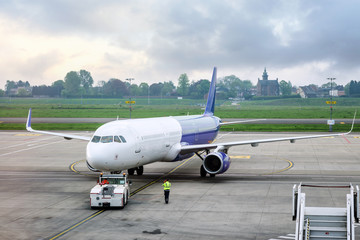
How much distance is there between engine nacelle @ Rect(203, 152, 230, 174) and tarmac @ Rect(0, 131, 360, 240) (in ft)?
2.90

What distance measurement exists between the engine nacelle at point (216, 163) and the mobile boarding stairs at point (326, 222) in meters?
15.7

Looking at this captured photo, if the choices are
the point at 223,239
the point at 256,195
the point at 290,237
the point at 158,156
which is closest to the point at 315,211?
the point at 290,237

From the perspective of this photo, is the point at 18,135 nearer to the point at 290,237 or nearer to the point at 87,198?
the point at 87,198

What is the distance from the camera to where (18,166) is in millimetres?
43438

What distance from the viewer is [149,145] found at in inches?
1284

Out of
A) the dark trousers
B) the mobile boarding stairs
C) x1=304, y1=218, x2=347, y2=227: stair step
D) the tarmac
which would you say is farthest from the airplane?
x1=304, y1=218, x2=347, y2=227: stair step

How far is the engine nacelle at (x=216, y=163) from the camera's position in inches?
1355

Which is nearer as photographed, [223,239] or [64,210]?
[223,239]

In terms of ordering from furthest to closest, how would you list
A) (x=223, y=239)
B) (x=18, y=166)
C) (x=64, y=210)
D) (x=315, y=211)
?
(x=18, y=166), (x=64, y=210), (x=223, y=239), (x=315, y=211)

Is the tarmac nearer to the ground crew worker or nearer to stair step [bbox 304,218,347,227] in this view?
the ground crew worker

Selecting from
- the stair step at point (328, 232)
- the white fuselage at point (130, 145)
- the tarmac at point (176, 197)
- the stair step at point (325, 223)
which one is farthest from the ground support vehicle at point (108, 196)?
the stair step at point (328, 232)

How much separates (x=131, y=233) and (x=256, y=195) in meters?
11.0

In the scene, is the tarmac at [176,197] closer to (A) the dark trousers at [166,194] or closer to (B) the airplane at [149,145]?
(A) the dark trousers at [166,194]

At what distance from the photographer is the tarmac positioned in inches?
851
